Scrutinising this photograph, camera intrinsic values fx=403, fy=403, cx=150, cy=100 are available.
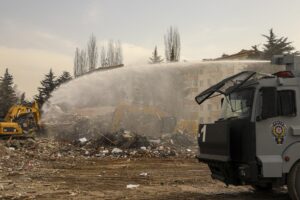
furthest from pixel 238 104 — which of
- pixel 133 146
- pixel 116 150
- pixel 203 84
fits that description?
pixel 203 84

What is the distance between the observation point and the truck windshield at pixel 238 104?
8102mm

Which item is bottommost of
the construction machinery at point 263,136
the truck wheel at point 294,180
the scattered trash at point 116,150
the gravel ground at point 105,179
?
the gravel ground at point 105,179

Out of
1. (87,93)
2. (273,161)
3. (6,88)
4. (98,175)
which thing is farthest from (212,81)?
(6,88)

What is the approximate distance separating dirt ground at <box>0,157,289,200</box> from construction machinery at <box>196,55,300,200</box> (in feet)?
5.24

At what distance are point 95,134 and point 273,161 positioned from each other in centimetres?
2027

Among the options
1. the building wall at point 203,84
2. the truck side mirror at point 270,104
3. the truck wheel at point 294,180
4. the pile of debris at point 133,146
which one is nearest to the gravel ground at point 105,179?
the pile of debris at point 133,146

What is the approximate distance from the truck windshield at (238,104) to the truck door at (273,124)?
0.23m

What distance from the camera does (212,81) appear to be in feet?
100

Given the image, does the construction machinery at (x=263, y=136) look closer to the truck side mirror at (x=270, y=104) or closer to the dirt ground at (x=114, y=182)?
the truck side mirror at (x=270, y=104)

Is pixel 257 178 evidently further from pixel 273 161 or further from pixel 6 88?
pixel 6 88

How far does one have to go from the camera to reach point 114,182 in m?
12.2

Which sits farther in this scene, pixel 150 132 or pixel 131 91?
pixel 131 91

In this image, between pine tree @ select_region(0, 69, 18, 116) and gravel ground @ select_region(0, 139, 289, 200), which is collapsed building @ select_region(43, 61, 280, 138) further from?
pine tree @ select_region(0, 69, 18, 116)

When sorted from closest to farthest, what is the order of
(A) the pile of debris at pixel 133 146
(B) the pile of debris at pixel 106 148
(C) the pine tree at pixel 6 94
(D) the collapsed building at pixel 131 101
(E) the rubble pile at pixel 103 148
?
1. (E) the rubble pile at pixel 103 148
2. (B) the pile of debris at pixel 106 148
3. (A) the pile of debris at pixel 133 146
4. (D) the collapsed building at pixel 131 101
5. (C) the pine tree at pixel 6 94
